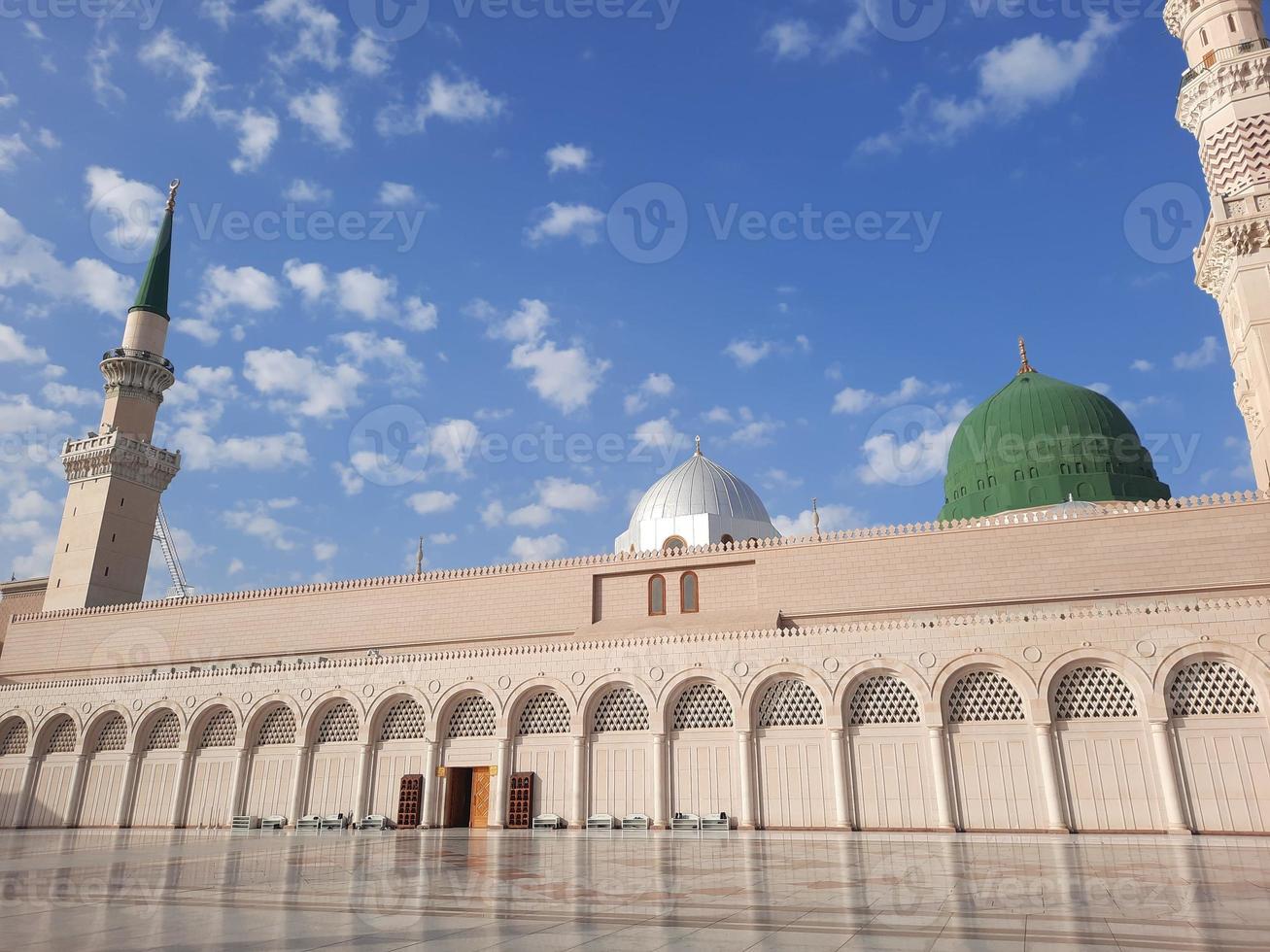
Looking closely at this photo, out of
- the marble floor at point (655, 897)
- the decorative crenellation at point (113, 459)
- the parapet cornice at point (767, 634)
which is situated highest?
the decorative crenellation at point (113, 459)

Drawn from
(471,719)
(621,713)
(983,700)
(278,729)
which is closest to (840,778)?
(983,700)

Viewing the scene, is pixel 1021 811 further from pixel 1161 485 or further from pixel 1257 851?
pixel 1161 485

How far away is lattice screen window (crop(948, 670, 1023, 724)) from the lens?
17.0m

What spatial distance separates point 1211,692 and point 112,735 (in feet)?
88.3

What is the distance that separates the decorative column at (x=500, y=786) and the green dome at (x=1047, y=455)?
57.5ft

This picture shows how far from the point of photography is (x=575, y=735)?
1975cm

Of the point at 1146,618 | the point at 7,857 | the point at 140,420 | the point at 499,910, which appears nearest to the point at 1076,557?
the point at 1146,618

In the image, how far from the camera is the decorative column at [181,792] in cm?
2253

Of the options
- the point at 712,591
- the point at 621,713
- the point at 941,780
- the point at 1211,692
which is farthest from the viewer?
the point at 712,591

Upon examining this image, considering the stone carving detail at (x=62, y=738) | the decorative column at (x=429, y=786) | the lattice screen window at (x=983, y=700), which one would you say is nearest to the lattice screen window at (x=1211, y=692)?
the lattice screen window at (x=983, y=700)

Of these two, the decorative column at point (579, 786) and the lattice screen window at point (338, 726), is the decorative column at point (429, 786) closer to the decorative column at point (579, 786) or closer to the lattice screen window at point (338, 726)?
the lattice screen window at point (338, 726)

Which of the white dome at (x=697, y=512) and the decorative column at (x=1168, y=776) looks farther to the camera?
the white dome at (x=697, y=512)

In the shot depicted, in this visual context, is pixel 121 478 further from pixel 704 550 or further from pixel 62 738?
pixel 704 550

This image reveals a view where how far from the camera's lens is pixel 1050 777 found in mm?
16250
